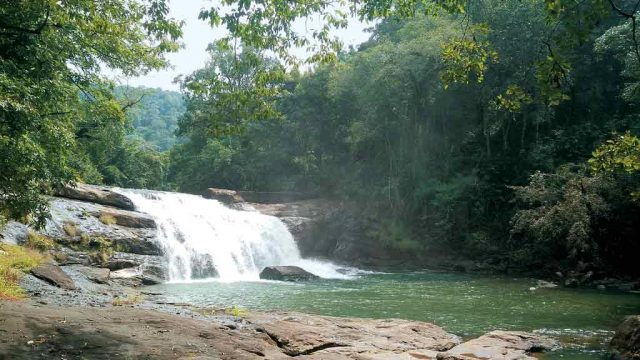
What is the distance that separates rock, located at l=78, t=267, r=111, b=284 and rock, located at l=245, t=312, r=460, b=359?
720cm

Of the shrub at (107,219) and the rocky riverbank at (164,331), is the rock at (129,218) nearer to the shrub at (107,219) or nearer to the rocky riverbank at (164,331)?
the shrub at (107,219)

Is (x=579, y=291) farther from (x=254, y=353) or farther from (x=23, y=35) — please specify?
(x=23, y=35)

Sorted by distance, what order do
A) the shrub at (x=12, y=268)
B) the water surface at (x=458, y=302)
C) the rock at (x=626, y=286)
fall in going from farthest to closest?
the rock at (x=626, y=286) → the water surface at (x=458, y=302) → the shrub at (x=12, y=268)

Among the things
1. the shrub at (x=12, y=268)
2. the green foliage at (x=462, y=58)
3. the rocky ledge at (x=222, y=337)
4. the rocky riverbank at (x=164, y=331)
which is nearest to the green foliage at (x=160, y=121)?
the rocky riverbank at (x=164, y=331)

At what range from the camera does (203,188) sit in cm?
4600

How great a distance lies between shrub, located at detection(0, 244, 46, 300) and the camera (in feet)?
30.2

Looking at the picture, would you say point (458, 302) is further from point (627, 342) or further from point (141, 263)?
point (141, 263)

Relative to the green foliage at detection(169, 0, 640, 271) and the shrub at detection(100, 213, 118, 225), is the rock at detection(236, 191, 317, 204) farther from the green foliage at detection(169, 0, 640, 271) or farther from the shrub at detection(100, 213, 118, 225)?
the shrub at detection(100, 213, 118, 225)

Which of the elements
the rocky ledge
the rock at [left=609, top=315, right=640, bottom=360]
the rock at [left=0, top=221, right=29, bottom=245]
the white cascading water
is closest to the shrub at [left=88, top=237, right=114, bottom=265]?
the rock at [left=0, top=221, right=29, bottom=245]

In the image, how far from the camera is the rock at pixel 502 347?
8508 mm

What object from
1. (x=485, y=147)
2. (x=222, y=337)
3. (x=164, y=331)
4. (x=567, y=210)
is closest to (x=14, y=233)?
(x=164, y=331)

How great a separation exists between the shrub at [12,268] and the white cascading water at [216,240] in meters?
8.09

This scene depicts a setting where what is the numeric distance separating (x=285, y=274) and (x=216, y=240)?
4.61 m

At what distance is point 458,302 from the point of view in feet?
52.4
